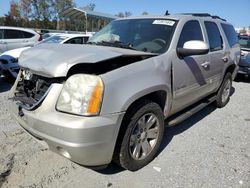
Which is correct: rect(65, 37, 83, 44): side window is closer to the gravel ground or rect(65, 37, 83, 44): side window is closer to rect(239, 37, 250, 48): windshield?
the gravel ground

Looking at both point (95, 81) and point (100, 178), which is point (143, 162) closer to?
point (100, 178)

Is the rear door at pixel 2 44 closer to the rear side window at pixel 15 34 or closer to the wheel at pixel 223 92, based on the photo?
the rear side window at pixel 15 34

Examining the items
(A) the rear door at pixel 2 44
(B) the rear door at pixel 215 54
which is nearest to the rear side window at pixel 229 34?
(B) the rear door at pixel 215 54

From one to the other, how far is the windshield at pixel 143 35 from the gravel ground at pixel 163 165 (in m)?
1.50

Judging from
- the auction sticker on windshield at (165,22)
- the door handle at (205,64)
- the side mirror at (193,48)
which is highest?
the auction sticker on windshield at (165,22)

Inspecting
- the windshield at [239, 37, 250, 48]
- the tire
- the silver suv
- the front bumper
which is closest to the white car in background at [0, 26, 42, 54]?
the silver suv

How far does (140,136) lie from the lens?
297 centimetres

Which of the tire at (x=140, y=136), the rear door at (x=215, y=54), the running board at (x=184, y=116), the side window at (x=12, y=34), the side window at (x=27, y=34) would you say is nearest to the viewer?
the tire at (x=140, y=136)

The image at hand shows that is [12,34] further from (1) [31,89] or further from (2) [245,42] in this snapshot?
(2) [245,42]

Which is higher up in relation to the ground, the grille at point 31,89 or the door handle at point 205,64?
the door handle at point 205,64

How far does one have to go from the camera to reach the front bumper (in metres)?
2.26

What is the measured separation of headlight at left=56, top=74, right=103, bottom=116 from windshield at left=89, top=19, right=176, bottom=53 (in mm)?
1284

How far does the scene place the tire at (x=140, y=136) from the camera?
8.86 feet

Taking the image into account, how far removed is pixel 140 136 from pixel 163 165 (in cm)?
54
